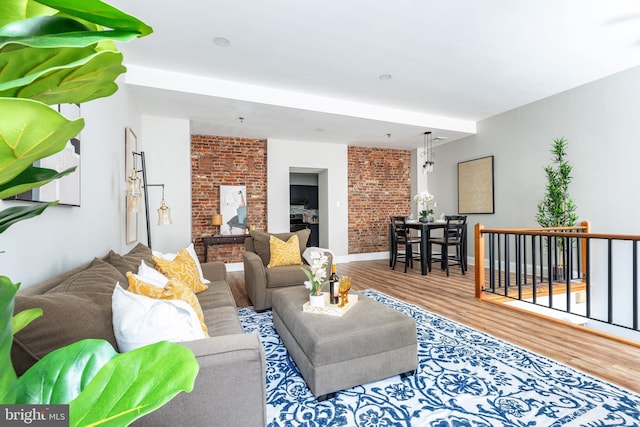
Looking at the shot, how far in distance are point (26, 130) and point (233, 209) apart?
5625 millimetres

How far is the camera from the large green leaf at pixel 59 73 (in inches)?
12.8

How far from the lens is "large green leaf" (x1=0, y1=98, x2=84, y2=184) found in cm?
23

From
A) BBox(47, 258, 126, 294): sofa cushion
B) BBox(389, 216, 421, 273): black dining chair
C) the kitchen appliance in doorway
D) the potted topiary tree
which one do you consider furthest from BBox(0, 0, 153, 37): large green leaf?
the kitchen appliance in doorway

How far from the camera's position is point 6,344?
0.35 metres

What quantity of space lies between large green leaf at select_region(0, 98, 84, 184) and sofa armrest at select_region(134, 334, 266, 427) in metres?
0.91

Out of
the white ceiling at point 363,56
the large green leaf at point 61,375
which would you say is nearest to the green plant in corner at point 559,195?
the white ceiling at point 363,56

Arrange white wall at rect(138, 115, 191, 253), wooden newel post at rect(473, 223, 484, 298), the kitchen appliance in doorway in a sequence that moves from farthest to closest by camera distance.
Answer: the kitchen appliance in doorway → white wall at rect(138, 115, 191, 253) → wooden newel post at rect(473, 223, 484, 298)

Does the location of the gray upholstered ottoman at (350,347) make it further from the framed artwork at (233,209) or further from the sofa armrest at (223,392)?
the framed artwork at (233,209)

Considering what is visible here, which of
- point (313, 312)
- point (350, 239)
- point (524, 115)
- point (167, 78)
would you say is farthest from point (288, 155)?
point (313, 312)

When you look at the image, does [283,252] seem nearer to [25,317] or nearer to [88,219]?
[88,219]

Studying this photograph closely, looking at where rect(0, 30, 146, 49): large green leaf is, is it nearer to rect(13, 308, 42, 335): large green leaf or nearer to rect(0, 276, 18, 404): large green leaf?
rect(0, 276, 18, 404): large green leaf

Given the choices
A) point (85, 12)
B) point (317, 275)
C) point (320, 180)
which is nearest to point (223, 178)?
point (320, 180)

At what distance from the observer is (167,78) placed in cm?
354

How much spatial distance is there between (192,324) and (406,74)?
3.68m
